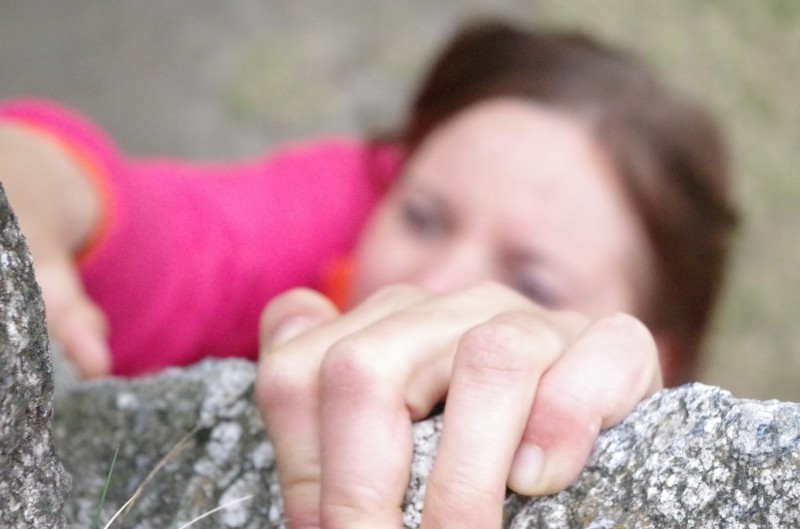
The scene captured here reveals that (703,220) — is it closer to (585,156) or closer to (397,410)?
(585,156)

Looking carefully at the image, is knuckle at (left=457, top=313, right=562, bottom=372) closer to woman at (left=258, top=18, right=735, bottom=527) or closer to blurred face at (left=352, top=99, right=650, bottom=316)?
woman at (left=258, top=18, right=735, bottom=527)

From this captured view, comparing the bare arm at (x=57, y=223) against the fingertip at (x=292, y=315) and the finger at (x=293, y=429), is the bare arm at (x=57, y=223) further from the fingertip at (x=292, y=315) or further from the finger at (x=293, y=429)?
the finger at (x=293, y=429)

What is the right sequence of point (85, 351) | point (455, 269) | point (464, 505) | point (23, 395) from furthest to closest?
point (455, 269)
point (85, 351)
point (464, 505)
point (23, 395)

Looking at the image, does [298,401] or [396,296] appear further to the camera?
[396,296]

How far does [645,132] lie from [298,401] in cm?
196

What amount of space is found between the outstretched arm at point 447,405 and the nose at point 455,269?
1095 mm

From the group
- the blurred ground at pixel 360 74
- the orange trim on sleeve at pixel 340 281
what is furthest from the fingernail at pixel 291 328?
the blurred ground at pixel 360 74

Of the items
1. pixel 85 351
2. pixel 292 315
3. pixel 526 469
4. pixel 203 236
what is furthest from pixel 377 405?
pixel 203 236

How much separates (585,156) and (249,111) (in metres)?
2.18

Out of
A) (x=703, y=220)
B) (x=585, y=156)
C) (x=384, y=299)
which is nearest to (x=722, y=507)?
(x=384, y=299)

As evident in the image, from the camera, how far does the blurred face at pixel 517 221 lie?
6.79ft

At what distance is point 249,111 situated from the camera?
4.03 metres

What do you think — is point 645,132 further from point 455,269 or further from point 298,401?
point 298,401

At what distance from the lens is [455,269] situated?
80.1 inches
